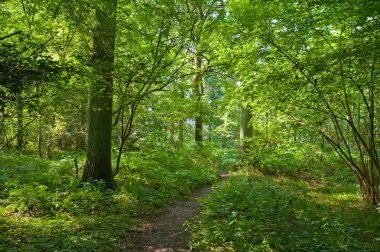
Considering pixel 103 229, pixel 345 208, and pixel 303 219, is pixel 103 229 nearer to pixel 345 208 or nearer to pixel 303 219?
pixel 303 219

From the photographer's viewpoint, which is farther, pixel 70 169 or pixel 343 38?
pixel 70 169

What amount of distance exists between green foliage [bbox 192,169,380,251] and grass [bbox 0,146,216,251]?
162 cm

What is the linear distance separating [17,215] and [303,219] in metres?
5.73

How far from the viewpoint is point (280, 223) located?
5523 mm

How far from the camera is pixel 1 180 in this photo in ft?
23.8

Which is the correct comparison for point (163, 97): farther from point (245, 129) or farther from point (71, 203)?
point (245, 129)

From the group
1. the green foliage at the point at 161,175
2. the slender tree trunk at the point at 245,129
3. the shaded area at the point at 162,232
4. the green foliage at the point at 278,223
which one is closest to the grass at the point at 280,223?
the green foliage at the point at 278,223

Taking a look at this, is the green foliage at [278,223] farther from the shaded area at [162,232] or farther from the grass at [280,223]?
the shaded area at [162,232]

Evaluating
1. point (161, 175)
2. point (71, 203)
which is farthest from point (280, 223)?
point (161, 175)

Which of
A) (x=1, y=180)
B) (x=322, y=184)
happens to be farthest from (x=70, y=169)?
(x=322, y=184)

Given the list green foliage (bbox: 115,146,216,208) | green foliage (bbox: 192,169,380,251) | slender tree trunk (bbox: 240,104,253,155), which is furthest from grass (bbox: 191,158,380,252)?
slender tree trunk (bbox: 240,104,253,155)

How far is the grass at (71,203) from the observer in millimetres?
4602

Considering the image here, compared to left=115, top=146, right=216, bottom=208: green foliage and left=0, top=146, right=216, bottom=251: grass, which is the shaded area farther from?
left=115, top=146, right=216, bottom=208: green foliage

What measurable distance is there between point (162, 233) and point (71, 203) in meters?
2.20
